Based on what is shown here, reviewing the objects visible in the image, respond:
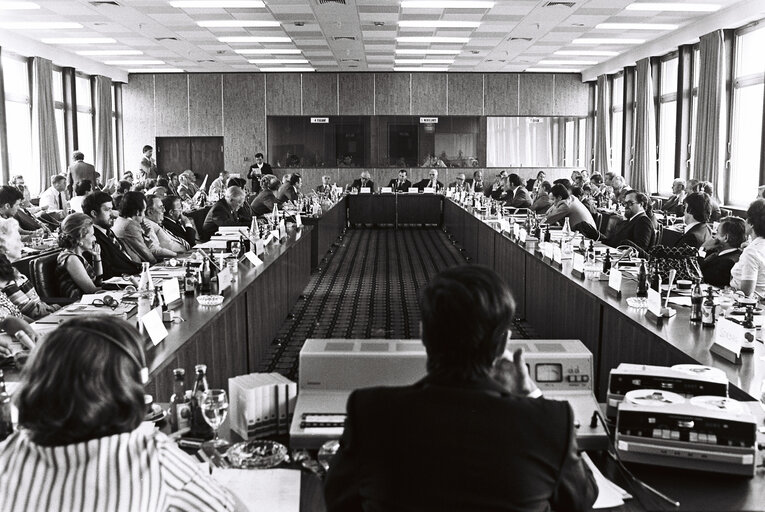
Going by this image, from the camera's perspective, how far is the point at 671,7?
388 inches

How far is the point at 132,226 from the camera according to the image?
19.4 feet

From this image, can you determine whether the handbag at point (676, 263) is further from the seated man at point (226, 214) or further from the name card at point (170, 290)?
the seated man at point (226, 214)

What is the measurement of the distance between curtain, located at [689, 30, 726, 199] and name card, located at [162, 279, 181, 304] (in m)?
8.97

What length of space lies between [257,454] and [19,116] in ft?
41.0

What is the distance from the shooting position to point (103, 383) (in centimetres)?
127

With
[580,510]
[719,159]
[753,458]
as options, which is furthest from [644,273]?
[719,159]

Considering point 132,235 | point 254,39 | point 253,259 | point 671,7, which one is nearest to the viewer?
point 253,259

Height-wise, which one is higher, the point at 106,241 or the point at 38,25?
the point at 38,25

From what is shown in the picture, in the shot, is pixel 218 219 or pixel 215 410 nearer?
pixel 215 410

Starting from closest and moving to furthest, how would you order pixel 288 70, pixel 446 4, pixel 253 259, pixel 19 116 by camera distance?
1. pixel 253 259
2. pixel 446 4
3. pixel 19 116
4. pixel 288 70

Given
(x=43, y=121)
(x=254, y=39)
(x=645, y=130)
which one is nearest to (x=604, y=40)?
(x=645, y=130)

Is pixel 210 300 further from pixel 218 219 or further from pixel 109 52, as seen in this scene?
pixel 109 52

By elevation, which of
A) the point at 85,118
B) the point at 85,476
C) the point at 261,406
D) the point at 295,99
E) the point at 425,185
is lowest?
the point at 261,406

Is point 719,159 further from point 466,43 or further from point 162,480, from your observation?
point 162,480
